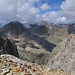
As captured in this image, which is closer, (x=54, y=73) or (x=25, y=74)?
(x=25, y=74)

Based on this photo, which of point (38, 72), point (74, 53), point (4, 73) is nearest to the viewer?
point (4, 73)

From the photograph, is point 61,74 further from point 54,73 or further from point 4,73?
point 4,73

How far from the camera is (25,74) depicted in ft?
50.6

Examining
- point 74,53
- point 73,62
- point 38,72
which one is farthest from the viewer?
point 74,53

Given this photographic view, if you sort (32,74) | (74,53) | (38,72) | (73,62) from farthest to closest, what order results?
(74,53) < (73,62) < (38,72) < (32,74)

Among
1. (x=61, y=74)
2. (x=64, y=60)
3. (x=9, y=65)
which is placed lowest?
(x=64, y=60)

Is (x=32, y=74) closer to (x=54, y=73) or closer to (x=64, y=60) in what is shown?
(x=54, y=73)

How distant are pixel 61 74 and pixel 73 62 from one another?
5302 inches

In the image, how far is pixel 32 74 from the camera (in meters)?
16.6

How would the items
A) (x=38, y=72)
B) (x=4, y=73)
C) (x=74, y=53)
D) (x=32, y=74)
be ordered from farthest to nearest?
(x=74, y=53), (x=38, y=72), (x=32, y=74), (x=4, y=73)

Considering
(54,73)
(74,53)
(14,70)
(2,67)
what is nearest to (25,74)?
(14,70)

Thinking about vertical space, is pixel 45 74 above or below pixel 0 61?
below

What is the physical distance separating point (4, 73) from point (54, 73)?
4.66 m

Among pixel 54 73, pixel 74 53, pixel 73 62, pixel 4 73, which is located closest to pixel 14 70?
pixel 4 73
